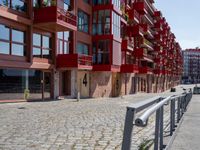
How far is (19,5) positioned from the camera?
25109 millimetres

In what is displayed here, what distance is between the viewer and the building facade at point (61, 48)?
79.8 ft

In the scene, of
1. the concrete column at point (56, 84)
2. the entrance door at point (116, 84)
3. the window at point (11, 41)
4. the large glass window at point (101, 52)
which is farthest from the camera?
the entrance door at point (116, 84)

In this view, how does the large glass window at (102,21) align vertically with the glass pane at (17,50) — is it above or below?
above

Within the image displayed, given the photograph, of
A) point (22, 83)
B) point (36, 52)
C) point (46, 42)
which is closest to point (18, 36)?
point (36, 52)

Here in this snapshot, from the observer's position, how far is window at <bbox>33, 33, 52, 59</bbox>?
26.9m

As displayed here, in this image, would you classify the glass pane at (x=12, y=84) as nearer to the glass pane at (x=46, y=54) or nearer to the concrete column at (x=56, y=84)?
the glass pane at (x=46, y=54)

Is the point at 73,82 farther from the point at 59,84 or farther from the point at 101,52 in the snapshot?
the point at 101,52

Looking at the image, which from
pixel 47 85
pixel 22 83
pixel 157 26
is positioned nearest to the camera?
pixel 22 83

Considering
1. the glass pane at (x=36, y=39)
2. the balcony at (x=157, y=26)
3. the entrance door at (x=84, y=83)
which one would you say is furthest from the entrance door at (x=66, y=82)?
the balcony at (x=157, y=26)

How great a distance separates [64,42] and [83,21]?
5394 mm

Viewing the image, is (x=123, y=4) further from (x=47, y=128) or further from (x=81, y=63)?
(x=47, y=128)

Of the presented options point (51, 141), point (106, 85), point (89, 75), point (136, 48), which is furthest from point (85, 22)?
point (51, 141)

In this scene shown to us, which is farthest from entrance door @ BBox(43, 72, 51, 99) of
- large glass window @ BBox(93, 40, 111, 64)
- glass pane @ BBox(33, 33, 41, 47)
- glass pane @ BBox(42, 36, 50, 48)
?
large glass window @ BBox(93, 40, 111, 64)

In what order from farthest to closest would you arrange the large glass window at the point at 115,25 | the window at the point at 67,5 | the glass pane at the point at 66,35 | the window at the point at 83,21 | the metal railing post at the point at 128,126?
the large glass window at the point at 115,25 < the window at the point at 83,21 < the glass pane at the point at 66,35 < the window at the point at 67,5 < the metal railing post at the point at 128,126
